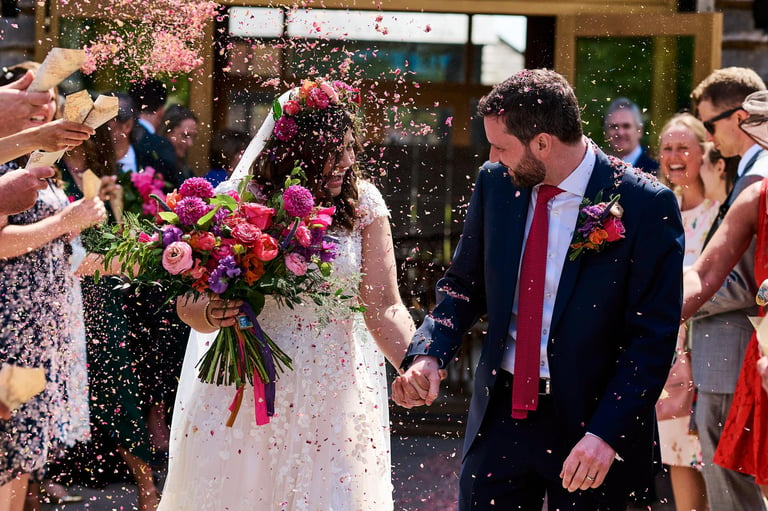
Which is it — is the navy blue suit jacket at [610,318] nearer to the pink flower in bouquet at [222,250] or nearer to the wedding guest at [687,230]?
the pink flower in bouquet at [222,250]

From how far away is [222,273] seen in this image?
374cm

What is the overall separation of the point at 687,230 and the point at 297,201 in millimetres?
2894

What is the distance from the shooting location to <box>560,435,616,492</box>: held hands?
3.21m

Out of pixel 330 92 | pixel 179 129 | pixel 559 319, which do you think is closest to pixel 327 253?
pixel 330 92

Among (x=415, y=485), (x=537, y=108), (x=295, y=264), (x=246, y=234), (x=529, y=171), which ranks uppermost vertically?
(x=537, y=108)

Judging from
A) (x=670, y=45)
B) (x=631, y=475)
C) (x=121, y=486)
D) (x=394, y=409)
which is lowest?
(x=121, y=486)

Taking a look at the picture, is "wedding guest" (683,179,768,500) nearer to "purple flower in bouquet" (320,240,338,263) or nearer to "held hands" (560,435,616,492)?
"held hands" (560,435,616,492)

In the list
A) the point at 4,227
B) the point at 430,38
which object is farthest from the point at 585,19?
the point at 4,227

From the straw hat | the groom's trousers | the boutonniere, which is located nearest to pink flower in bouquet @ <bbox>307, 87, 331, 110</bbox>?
the boutonniere

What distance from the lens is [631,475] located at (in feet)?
11.3

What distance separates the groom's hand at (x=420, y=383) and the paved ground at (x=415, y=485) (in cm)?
256

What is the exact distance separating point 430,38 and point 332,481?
269 inches

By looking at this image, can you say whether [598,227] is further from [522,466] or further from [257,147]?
[257,147]

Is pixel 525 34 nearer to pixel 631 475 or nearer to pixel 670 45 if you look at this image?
pixel 670 45
